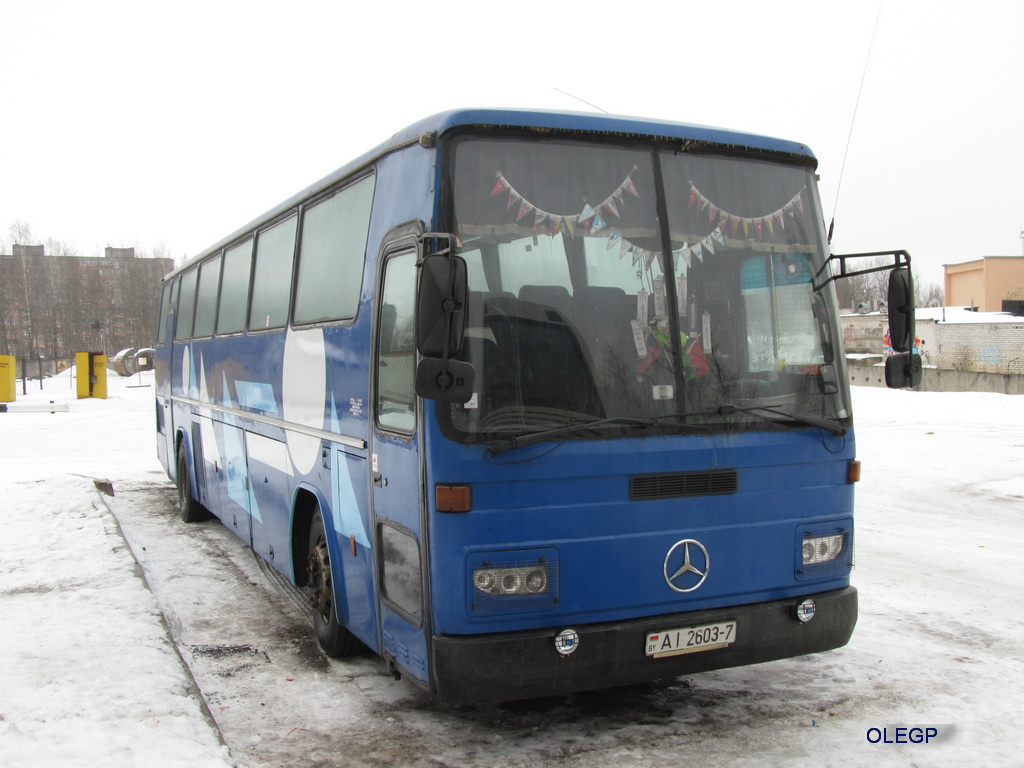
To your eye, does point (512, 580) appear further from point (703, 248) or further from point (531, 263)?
point (703, 248)

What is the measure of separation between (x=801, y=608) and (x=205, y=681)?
3.54 m

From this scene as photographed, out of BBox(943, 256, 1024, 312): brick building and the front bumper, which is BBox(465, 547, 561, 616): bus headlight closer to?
the front bumper

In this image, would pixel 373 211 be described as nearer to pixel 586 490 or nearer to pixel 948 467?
pixel 586 490

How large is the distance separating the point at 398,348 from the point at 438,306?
89cm

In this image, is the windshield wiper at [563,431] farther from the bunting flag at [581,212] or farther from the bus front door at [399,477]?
the bunting flag at [581,212]

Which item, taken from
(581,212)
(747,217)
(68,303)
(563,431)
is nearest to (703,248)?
(747,217)

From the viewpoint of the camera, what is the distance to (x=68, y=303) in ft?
259

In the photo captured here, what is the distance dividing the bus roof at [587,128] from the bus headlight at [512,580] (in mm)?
2039

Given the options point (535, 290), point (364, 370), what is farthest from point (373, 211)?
point (535, 290)

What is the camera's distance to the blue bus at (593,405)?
4.30m

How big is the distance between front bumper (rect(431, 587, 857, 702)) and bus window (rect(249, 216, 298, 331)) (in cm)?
354

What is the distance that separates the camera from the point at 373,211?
209 inches

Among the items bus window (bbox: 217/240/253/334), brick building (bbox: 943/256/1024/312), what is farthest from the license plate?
brick building (bbox: 943/256/1024/312)

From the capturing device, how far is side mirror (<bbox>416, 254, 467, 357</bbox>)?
3.93 meters
